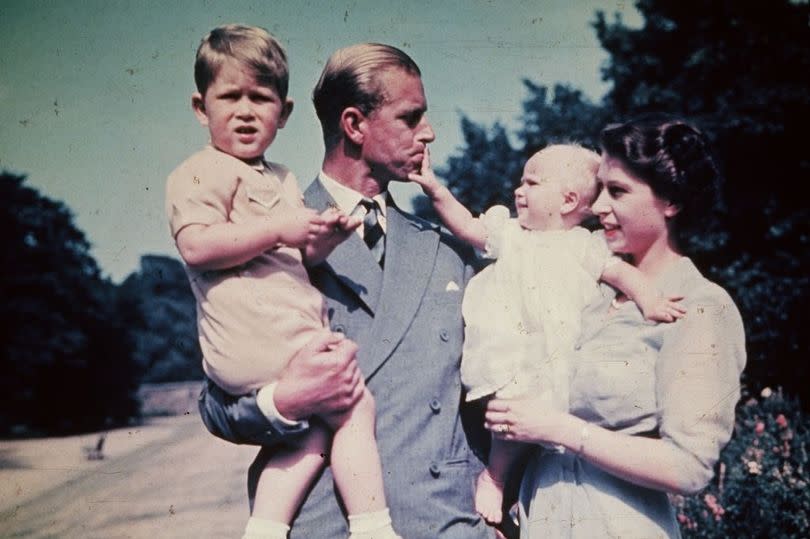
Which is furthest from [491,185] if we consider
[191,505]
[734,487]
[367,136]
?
[367,136]

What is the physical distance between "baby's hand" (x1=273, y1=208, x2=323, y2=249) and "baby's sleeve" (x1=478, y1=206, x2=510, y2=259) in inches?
33.9

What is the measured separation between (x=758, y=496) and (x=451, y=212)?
18.9 feet

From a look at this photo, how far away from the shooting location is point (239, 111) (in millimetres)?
2594

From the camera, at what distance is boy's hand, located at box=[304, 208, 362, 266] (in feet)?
8.02

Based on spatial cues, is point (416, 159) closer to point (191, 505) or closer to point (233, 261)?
point (233, 261)

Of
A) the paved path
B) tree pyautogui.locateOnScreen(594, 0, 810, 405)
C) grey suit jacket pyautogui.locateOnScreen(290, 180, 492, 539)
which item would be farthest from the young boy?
tree pyautogui.locateOnScreen(594, 0, 810, 405)

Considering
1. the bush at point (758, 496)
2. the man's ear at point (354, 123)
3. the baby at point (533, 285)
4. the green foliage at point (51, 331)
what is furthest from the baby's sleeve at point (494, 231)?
the green foliage at point (51, 331)

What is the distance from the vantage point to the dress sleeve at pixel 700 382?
2.48 meters

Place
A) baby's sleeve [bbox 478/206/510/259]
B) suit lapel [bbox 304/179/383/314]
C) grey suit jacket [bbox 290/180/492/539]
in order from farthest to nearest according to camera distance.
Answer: baby's sleeve [bbox 478/206/510/259], suit lapel [bbox 304/179/383/314], grey suit jacket [bbox 290/180/492/539]

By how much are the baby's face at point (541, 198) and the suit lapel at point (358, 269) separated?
2.18 feet

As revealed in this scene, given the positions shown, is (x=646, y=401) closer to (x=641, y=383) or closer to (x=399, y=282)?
(x=641, y=383)

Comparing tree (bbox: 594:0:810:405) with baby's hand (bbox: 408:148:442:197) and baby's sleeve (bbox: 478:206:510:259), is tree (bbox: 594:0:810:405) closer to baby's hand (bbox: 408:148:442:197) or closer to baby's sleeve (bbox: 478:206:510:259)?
baby's sleeve (bbox: 478:206:510:259)

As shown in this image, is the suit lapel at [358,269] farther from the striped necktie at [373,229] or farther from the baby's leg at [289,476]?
the baby's leg at [289,476]

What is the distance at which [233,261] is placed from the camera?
8.00 feet
